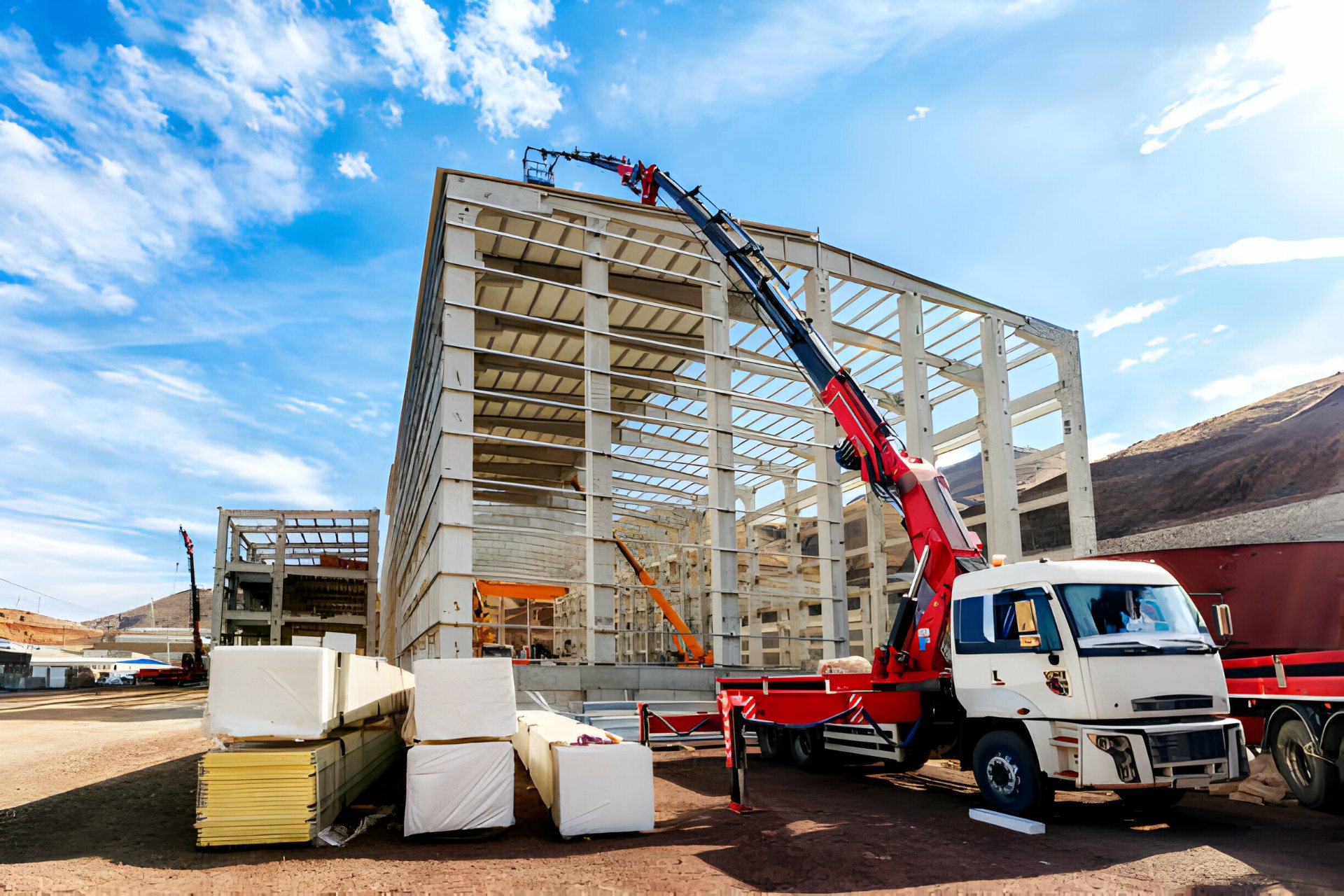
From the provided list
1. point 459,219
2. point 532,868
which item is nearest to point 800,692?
point 532,868

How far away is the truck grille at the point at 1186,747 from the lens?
8.70m

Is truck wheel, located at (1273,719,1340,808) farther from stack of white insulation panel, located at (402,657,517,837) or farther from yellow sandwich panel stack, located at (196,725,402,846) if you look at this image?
yellow sandwich panel stack, located at (196,725,402,846)

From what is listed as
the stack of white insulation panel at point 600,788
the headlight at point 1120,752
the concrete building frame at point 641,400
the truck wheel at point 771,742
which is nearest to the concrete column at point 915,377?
the concrete building frame at point 641,400

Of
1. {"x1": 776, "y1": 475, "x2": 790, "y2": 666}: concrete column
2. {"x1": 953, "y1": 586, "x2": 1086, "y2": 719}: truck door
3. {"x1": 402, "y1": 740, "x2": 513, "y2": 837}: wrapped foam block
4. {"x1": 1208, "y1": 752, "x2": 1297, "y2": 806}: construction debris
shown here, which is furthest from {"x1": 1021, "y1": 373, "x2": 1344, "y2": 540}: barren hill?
{"x1": 402, "y1": 740, "x2": 513, "y2": 837}: wrapped foam block

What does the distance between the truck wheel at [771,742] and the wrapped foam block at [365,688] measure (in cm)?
603

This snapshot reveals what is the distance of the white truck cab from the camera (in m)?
8.76

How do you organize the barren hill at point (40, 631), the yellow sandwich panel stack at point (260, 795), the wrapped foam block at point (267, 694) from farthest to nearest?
the barren hill at point (40, 631)
the wrapped foam block at point (267, 694)
the yellow sandwich panel stack at point (260, 795)

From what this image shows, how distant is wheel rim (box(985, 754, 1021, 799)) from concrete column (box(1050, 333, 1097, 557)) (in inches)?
594

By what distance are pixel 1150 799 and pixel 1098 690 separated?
7.28ft

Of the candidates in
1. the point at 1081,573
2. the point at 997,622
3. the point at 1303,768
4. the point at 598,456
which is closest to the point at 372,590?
the point at 598,456

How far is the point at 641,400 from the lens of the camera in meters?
31.3

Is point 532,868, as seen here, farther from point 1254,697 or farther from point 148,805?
point 1254,697

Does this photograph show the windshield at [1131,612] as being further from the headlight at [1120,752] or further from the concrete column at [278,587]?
the concrete column at [278,587]

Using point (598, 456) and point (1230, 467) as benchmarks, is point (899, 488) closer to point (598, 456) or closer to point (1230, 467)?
point (598, 456)
